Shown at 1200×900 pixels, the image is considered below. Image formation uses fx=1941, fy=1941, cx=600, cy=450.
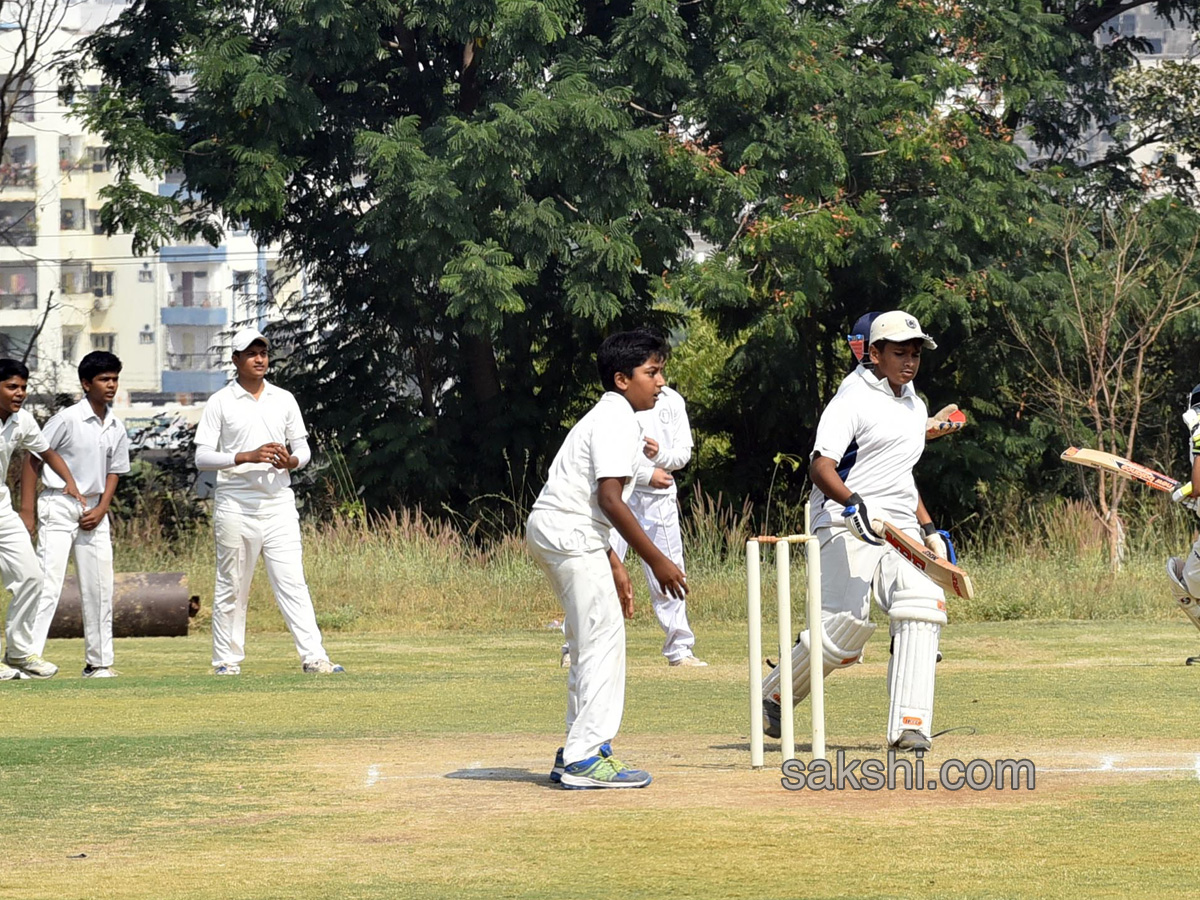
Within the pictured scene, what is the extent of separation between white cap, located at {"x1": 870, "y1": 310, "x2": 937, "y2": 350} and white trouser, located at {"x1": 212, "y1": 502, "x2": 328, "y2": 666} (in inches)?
199

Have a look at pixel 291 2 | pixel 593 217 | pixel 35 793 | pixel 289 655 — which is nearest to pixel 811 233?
pixel 593 217

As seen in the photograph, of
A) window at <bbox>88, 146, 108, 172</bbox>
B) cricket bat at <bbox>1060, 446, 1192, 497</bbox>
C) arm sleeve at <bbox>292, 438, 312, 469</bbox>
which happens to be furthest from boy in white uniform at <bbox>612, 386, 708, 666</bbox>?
window at <bbox>88, 146, 108, 172</bbox>

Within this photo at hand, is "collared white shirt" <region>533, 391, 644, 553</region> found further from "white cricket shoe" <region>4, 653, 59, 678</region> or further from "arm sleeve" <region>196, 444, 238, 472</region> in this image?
"white cricket shoe" <region>4, 653, 59, 678</region>

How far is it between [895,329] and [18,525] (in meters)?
6.37

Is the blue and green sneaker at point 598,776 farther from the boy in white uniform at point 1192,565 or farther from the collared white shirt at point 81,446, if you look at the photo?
the collared white shirt at point 81,446

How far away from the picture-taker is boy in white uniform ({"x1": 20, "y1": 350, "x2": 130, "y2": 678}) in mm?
12550

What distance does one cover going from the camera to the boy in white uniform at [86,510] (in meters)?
12.6

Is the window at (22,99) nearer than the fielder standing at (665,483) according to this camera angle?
No

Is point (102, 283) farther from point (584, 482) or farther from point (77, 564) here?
point (584, 482)

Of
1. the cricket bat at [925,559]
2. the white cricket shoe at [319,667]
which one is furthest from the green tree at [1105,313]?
the cricket bat at [925,559]

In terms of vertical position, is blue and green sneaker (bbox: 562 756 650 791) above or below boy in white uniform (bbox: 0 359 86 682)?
below

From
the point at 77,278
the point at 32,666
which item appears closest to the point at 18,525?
the point at 32,666

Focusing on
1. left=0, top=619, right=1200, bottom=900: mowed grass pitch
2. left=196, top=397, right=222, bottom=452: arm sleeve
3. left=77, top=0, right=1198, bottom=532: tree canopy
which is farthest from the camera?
left=77, top=0, right=1198, bottom=532: tree canopy

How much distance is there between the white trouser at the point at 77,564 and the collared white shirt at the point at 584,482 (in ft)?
19.1
